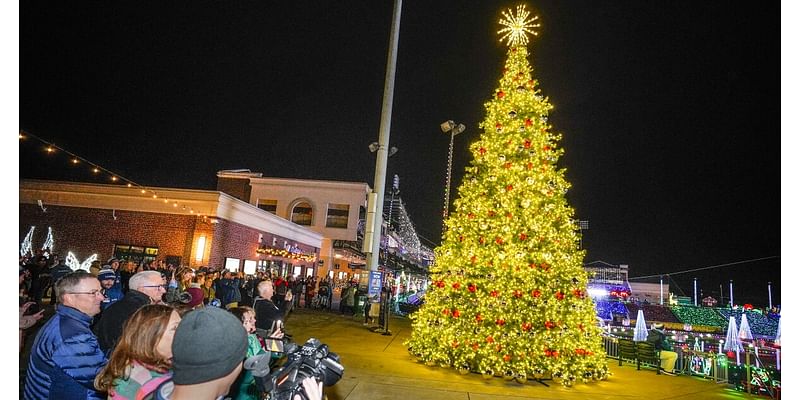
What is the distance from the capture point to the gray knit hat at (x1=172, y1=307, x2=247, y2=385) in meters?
1.58

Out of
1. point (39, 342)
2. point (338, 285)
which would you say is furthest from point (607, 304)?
point (39, 342)

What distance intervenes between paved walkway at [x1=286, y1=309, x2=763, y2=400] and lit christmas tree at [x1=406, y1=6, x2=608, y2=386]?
1.27ft

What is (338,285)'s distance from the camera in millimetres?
36906

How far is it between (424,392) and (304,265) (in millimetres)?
25698

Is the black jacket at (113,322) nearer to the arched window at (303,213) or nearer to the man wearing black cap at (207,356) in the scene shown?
the man wearing black cap at (207,356)

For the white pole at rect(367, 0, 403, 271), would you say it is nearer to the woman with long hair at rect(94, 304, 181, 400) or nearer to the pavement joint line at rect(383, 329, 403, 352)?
the pavement joint line at rect(383, 329, 403, 352)

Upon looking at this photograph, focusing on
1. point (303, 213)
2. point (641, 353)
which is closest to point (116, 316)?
point (641, 353)

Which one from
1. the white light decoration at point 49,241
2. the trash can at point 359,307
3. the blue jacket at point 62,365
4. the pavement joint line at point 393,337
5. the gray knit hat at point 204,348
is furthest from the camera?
the white light decoration at point 49,241

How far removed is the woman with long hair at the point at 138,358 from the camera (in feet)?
7.73

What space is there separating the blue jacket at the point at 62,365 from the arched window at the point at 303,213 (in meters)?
33.6

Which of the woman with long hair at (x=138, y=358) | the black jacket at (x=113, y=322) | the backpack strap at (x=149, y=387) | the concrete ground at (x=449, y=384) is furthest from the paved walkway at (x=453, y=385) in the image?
the backpack strap at (x=149, y=387)

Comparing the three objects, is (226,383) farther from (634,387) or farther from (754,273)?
(754,273)

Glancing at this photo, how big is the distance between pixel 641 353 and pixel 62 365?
11166 mm

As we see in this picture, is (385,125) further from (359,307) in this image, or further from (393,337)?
(359,307)
